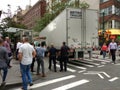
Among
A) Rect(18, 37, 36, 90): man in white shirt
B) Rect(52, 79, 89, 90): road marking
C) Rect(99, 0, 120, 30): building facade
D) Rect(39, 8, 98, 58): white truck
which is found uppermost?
Rect(99, 0, 120, 30): building facade

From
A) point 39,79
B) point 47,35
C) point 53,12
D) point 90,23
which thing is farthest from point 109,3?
point 39,79

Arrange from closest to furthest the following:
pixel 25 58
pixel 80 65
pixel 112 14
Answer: pixel 25 58
pixel 80 65
pixel 112 14

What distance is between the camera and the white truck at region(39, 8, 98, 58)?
19016mm

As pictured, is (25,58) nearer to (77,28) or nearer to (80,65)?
(80,65)

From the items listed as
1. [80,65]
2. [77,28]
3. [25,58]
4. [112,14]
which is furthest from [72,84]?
[112,14]

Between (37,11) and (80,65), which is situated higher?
(37,11)

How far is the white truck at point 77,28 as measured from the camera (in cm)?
1902

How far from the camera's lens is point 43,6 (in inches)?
4026

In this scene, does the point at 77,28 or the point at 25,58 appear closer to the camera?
the point at 25,58

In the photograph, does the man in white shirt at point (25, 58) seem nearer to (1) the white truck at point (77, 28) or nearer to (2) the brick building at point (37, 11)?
(1) the white truck at point (77, 28)

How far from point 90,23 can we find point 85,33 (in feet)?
2.75

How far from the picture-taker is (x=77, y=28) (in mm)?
19422

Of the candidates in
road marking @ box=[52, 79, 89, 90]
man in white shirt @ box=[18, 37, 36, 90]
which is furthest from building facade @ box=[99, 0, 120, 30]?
man in white shirt @ box=[18, 37, 36, 90]

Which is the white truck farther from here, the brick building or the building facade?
the brick building
